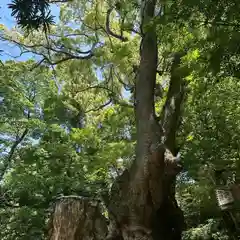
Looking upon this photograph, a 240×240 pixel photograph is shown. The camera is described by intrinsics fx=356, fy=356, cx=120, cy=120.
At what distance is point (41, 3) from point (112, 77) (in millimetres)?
9285

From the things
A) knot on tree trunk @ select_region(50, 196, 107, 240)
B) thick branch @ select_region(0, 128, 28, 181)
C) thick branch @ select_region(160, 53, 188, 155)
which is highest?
thick branch @ select_region(0, 128, 28, 181)

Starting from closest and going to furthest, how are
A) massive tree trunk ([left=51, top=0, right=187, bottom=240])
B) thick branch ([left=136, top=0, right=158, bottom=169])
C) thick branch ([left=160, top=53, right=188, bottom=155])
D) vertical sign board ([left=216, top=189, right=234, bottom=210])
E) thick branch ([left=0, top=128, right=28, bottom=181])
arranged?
1. massive tree trunk ([left=51, top=0, right=187, bottom=240])
2. thick branch ([left=136, top=0, right=158, bottom=169])
3. thick branch ([left=160, top=53, right=188, bottom=155])
4. vertical sign board ([left=216, top=189, right=234, bottom=210])
5. thick branch ([left=0, top=128, right=28, bottom=181])

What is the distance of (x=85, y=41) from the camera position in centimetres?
1141

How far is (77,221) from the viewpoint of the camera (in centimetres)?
559

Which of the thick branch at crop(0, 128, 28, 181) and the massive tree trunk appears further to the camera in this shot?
the thick branch at crop(0, 128, 28, 181)

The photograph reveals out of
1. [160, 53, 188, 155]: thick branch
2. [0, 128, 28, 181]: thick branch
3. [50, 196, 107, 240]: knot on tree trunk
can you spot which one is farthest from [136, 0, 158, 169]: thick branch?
[0, 128, 28, 181]: thick branch

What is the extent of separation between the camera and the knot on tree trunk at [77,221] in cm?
556

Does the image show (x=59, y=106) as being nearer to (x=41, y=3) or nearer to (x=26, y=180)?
(x=26, y=180)

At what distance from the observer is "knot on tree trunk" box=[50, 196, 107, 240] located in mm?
5559

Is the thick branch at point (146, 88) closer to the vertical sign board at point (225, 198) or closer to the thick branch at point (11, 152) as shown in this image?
the vertical sign board at point (225, 198)

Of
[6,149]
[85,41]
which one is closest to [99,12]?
[85,41]

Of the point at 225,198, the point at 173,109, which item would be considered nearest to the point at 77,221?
the point at 173,109

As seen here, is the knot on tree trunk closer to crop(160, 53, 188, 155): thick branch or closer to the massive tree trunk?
the massive tree trunk

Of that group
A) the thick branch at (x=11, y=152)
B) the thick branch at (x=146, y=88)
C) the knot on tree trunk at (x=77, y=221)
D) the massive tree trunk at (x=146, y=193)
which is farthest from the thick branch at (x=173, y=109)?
the thick branch at (x=11, y=152)
